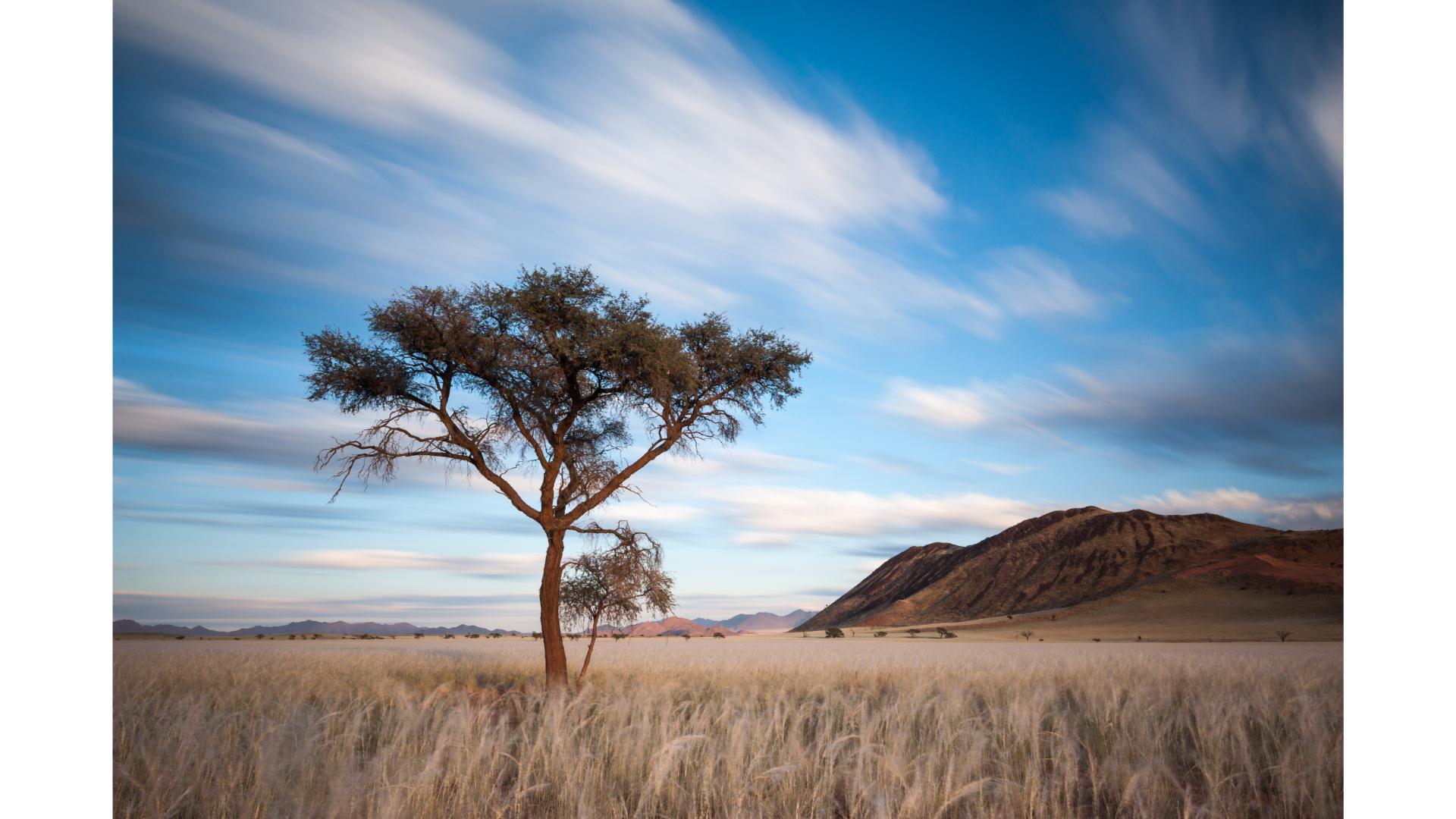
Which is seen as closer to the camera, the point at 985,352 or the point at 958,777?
the point at 958,777

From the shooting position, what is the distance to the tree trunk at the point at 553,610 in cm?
1480

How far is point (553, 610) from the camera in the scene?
49.2 feet

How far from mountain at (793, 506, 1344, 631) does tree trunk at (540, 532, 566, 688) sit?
90718 millimetres

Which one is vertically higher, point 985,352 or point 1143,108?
point 1143,108

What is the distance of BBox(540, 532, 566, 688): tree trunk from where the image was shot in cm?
1480

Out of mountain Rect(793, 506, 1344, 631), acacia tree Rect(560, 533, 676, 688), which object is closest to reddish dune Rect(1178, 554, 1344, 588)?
mountain Rect(793, 506, 1344, 631)

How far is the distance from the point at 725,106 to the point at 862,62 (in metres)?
1.99

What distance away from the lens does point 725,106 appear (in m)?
10.7

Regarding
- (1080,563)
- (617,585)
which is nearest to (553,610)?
(617,585)
